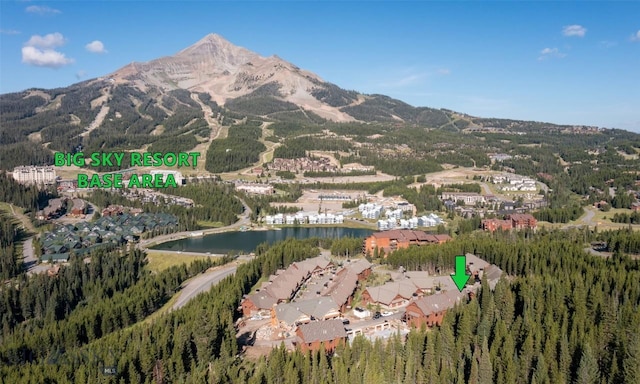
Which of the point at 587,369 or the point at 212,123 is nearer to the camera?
the point at 587,369

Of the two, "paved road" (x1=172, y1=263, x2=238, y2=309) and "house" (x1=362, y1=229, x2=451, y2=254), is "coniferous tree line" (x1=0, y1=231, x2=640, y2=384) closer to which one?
"paved road" (x1=172, y1=263, x2=238, y2=309)

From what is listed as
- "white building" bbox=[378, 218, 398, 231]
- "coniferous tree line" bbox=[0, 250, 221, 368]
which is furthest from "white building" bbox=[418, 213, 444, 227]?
"coniferous tree line" bbox=[0, 250, 221, 368]

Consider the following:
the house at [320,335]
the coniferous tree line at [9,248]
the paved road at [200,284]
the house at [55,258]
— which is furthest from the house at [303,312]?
the coniferous tree line at [9,248]

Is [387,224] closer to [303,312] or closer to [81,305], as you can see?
[303,312]

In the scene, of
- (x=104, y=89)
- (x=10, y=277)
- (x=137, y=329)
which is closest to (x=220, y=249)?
(x=10, y=277)

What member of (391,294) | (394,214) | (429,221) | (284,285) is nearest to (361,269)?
(391,294)

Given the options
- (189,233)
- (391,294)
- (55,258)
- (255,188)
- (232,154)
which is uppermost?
(232,154)

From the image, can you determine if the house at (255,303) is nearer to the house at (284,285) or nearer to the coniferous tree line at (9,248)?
the house at (284,285)
